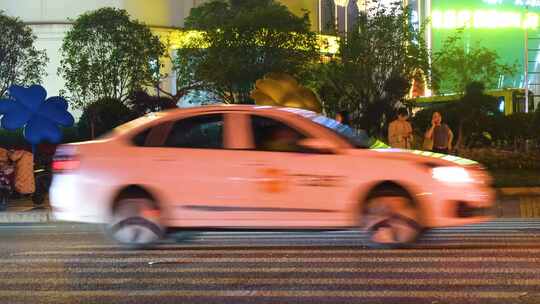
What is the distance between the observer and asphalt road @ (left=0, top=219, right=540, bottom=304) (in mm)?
6027

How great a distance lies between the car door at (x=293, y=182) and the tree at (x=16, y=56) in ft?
62.6

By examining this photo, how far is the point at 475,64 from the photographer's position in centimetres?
4591

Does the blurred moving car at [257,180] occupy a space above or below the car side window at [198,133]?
below

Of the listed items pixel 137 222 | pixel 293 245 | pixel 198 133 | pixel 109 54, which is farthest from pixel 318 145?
pixel 109 54

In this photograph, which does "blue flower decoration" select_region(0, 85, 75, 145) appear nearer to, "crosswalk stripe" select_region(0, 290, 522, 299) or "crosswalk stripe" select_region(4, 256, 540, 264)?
"crosswalk stripe" select_region(4, 256, 540, 264)

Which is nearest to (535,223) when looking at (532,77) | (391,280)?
(391,280)

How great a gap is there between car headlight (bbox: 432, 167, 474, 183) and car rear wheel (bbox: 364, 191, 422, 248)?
0.39 m

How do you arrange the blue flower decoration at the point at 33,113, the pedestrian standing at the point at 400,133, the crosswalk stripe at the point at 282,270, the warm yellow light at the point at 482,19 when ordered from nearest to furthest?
the crosswalk stripe at the point at 282,270 < the pedestrian standing at the point at 400,133 < the blue flower decoration at the point at 33,113 < the warm yellow light at the point at 482,19

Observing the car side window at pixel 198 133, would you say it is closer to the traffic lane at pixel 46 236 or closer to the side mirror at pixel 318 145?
the side mirror at pixel 318 145

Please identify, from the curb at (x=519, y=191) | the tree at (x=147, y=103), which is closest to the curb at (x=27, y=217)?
the curb at (x=519, y=191)

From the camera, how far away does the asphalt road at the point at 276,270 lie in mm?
6027

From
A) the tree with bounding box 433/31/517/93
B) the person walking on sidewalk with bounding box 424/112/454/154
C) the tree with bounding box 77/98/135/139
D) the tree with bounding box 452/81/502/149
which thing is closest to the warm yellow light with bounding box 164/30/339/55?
the tree with bounding box 77/98/135/139

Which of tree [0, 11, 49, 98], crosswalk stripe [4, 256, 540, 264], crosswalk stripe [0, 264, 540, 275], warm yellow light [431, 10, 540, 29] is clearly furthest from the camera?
warm yellow light [431, 10, 540, 29]

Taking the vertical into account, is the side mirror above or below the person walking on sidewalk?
above
